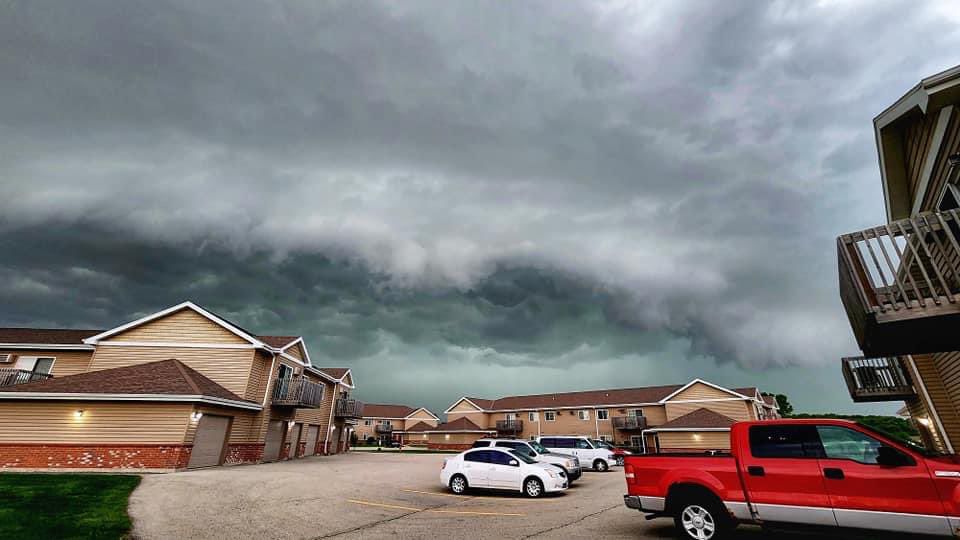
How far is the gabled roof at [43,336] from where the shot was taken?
2617cm

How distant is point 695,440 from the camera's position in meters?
38.3

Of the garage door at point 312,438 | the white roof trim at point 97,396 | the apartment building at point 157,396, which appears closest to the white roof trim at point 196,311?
the apartment building at point 157,396

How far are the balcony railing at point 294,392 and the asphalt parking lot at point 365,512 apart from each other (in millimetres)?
11063

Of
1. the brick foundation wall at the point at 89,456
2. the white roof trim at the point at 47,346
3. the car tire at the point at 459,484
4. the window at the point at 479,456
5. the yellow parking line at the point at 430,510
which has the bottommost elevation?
the yellow parking line at the point at 430,510

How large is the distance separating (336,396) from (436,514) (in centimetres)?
3152

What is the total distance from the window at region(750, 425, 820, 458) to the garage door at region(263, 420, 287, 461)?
26.9 meters

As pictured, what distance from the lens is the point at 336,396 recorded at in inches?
1540

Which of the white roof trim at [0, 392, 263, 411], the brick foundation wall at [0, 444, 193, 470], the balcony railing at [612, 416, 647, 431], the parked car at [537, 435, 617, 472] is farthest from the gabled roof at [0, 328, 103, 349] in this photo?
the balcony railing at [612, 416, 647, 431]

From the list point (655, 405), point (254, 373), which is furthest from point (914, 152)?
point (655, 405)

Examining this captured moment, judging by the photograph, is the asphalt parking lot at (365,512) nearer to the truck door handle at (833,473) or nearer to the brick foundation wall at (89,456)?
the truck door handle at (833,473)

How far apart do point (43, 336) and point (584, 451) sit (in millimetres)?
34739

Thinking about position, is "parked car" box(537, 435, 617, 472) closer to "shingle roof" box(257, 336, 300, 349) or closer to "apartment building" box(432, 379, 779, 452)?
"apartment building" box(432, 379, 779, 452)

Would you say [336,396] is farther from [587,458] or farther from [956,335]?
[956,335]

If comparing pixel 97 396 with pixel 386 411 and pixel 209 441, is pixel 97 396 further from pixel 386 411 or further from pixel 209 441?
pixel 386 411
